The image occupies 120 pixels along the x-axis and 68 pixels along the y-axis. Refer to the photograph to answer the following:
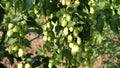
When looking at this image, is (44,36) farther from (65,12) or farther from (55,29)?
(65,12)

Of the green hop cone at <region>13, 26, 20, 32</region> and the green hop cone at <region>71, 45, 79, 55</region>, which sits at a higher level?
the green hop cone at <region>13, 26, 20, 32</region>

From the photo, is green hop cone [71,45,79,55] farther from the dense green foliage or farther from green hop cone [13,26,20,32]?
green hop cone [13,26,20,32]

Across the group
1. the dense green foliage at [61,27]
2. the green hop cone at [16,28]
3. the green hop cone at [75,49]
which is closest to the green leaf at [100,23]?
the dense green foliage at [61,27]

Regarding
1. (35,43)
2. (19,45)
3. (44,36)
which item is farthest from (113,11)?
(35,43)

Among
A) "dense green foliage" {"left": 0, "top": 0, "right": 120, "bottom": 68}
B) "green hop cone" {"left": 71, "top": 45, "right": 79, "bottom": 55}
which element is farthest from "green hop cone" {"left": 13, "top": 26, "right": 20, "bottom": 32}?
"green hop cone" {"left": 71, "top": 45, "right": 79, "bottom": 55}

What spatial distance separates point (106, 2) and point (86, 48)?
10.7 inches

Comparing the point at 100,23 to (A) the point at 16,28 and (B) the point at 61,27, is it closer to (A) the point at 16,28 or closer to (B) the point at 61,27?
(B) the point at 61,27

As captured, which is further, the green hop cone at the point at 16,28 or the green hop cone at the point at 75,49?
the green hop cone at the point at 75,49

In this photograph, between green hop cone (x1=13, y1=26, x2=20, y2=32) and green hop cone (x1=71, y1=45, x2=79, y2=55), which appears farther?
green hop cone (x1=71, y1=45, x2=79, y2=55)

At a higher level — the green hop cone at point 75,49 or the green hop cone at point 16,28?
the green hop cone at point 16,28

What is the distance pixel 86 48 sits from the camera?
1.91 metres

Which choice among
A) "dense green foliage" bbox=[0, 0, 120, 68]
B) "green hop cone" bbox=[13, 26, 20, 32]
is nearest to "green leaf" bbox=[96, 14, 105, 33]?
"dense green foliage" bbox=[0, 0, 120, 68]

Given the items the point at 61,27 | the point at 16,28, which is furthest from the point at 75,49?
the point at 16,28

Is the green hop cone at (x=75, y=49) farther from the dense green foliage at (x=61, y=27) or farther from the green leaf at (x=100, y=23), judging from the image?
the green leaf at (x=100, y=23)
